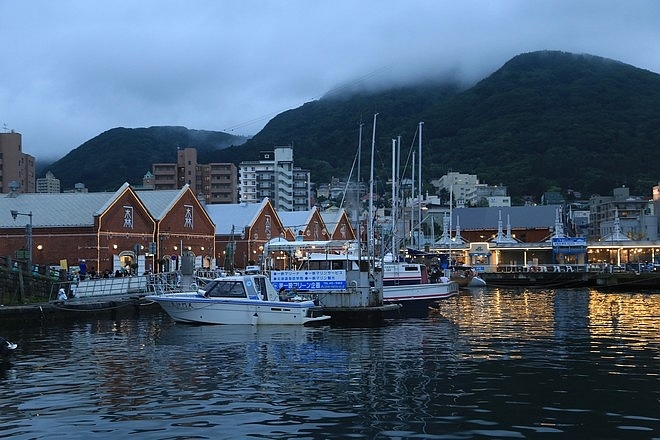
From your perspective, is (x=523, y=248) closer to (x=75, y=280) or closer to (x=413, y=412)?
(x=75, y=280)

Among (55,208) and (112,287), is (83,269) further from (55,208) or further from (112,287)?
(55,208)

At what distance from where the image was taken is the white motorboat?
4075 cm

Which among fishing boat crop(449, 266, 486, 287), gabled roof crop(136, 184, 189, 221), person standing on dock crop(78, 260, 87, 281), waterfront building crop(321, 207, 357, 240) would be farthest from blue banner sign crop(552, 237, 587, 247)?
person standing on dock crop(78, 260, 87, 281)

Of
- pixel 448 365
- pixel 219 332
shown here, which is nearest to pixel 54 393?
pixel 448 365

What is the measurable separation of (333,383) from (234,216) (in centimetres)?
6996

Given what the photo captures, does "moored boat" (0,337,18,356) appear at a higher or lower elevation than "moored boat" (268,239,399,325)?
lower

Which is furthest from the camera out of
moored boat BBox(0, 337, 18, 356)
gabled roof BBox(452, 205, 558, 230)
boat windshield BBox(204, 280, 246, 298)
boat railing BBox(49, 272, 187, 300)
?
gabled roof BBox(452, 205, 558, 230)

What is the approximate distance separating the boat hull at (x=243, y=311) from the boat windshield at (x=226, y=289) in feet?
1.90

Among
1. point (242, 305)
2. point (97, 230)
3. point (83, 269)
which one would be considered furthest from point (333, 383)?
point (97, 230)

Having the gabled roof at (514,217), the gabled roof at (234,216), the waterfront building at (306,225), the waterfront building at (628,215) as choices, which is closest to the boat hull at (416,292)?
the gabled roof at (234,216)

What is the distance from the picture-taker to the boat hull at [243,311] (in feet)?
134

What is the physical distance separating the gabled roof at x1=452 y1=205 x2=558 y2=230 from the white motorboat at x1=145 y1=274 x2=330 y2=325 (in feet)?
402

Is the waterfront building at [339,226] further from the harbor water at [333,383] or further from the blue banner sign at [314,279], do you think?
the harbor water at [333,383]

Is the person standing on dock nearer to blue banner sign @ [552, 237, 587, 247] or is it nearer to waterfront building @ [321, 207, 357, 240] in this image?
waterfront building @ [321, 207, 357, 240]
